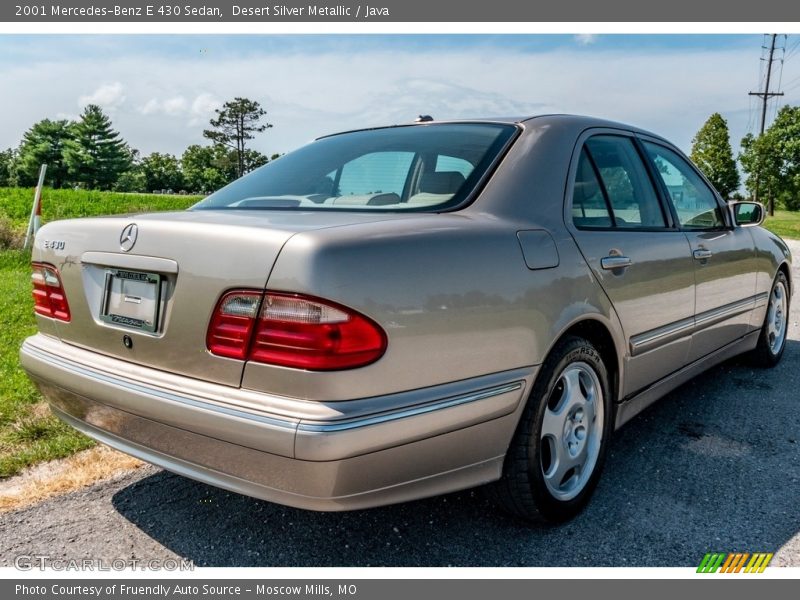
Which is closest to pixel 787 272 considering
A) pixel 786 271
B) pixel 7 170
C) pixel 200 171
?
pixel 786 271

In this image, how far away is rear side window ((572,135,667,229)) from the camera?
268 cm

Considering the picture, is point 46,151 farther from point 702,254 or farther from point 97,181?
point 702,254

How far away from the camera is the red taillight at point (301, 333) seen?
5.70 ft

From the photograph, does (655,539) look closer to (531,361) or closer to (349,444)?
(531,361)

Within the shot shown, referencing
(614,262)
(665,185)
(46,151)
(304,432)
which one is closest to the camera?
(304,432)

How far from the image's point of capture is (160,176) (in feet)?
356

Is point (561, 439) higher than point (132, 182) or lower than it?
lower

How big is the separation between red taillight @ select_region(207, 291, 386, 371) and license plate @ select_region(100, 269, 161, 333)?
34 centimetres

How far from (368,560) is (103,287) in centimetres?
130

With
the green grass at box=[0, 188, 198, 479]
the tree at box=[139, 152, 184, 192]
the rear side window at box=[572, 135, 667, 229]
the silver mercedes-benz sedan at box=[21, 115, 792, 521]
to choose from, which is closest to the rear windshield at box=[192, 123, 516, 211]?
the silver mercedes-benz sedan at box=[21, 115, 792, 521]

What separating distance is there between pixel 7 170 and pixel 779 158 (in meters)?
96.5

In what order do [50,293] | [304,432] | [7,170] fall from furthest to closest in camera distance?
1. [7,170]
2. [50,293]
3. [304,432]

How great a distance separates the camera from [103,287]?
219cm

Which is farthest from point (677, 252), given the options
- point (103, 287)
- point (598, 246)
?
point (103, 287)
